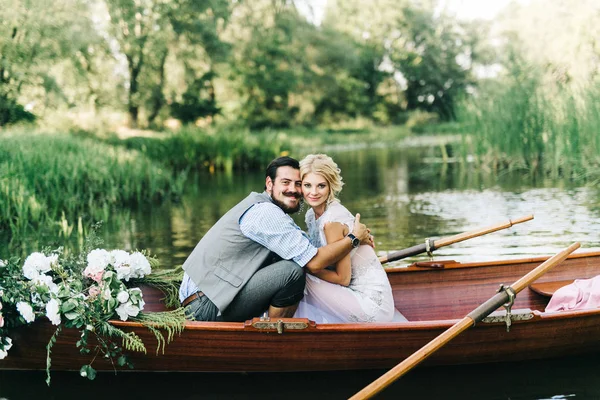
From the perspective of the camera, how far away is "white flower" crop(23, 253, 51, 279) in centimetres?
432

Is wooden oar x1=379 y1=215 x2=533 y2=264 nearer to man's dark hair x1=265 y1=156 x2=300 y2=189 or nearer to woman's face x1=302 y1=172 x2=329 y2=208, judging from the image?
woman's face x1=302 y1=172 x2=329 y2=208

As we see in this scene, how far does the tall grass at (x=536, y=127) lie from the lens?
39.9 feet

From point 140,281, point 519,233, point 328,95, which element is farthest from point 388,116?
point 140,281

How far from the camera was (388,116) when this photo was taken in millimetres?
49781

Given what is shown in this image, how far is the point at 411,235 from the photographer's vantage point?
30.3 feet

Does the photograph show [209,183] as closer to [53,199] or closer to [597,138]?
[53,199]

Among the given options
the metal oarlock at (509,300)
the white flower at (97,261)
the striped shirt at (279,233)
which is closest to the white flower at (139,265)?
the white flower at (97,261)

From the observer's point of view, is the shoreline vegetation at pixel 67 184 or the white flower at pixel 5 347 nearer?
the white flower at pixel 5 347

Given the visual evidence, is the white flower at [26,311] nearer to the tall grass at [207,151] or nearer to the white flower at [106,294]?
the white flower at [106,294]

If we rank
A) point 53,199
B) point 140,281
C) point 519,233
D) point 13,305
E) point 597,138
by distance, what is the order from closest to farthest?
point 13,305
point 140,281
point 519,233
point 53,199
point 597,138

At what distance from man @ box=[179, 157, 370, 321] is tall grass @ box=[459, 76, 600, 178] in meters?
8.19

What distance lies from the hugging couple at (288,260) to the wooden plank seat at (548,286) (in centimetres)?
141

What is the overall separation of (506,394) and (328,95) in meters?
39.4

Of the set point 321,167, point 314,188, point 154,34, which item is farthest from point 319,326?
point 154,34
